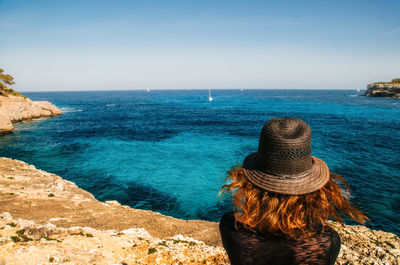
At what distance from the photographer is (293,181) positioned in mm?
1899

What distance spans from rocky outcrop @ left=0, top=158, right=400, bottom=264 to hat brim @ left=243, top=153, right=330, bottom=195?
4.51m

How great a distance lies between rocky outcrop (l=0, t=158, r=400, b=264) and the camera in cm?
506

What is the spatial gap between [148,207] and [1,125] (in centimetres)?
3197

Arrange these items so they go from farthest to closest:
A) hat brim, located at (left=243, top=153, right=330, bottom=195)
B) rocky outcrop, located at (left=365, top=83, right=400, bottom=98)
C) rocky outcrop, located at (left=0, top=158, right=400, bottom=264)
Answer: rocky outcrop, located at (left=365, top=83, right=400, bottom=98)
rocky outcrop, located at (left=0, top=158, right=400, bottom=264)
hat brim, located at (left=243, top=153, right=330, bottom=195)

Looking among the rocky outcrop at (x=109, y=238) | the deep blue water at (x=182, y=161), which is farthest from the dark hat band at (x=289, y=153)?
the deep blue water at (x=182, y=161)

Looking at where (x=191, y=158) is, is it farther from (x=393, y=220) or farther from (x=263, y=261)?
(x=263, y=261)

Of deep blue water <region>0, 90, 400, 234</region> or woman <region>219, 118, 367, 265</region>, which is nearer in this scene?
A: woman <region>219, 118, 367, 265</region>

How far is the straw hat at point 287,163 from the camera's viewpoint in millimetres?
1894

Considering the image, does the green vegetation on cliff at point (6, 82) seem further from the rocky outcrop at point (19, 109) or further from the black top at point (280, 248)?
the black top at point (280, 248)

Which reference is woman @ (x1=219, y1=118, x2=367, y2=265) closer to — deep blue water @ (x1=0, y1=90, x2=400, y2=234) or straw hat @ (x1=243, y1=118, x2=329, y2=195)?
straw hat @ (x1=243, y1=118, x2=329, y2=195)

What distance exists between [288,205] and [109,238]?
586cm

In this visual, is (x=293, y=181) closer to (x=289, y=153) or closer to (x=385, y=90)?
(x=289, y=153)

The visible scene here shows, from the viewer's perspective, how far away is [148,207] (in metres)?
12.6

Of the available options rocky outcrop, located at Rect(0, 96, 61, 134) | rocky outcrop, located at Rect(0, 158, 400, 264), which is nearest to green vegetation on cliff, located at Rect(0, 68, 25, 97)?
rocky outcrop, located at Rect(0, 96, 61, 134)
